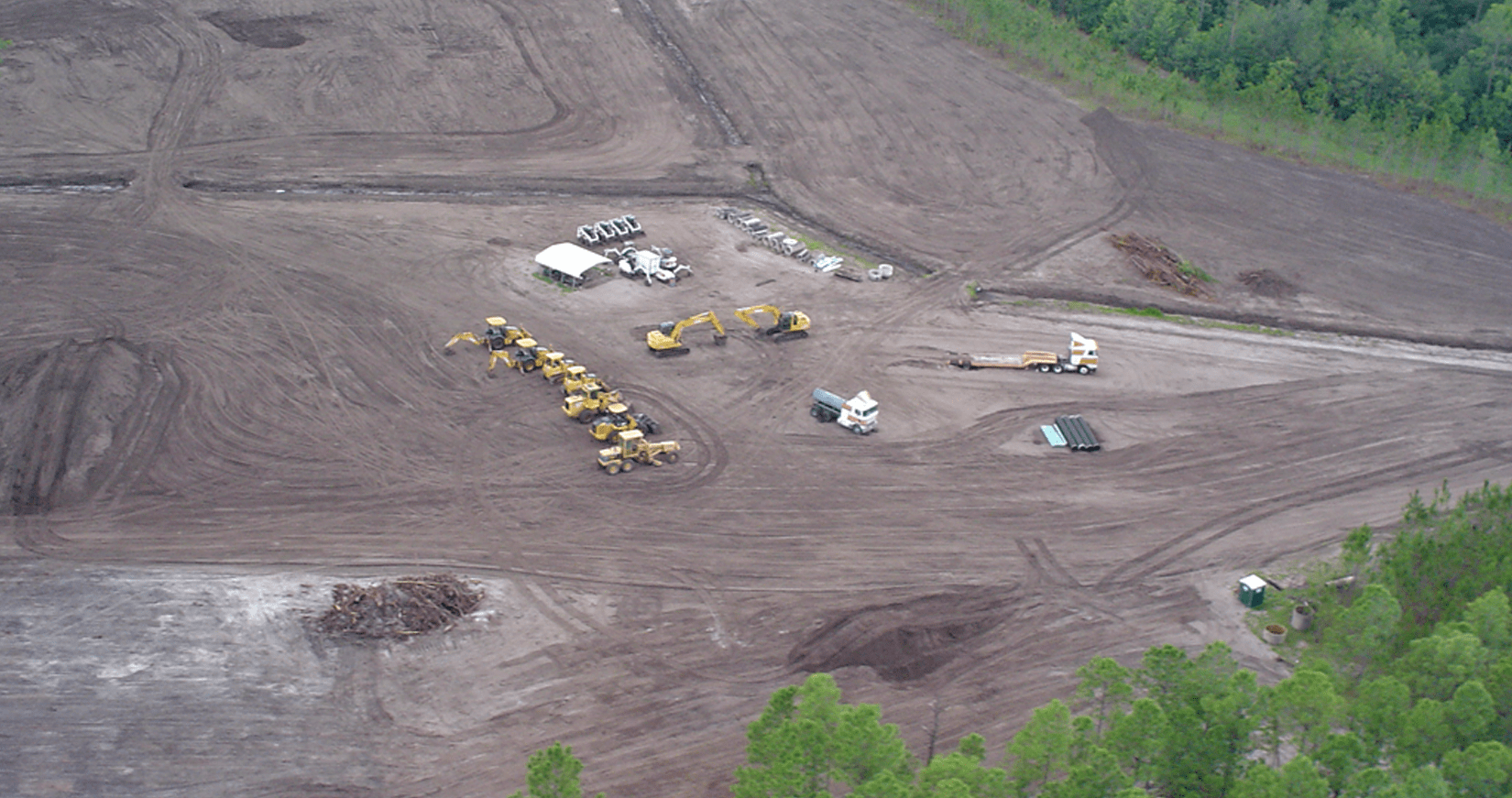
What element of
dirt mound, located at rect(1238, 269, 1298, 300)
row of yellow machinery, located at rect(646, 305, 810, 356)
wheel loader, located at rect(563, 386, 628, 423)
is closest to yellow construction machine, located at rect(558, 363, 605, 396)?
wheel loader, located at rect(563, 386, 628, 423)

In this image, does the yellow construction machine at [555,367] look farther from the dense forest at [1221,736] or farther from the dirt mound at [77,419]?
the dense forest at [1221,736]

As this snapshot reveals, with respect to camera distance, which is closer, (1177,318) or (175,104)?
(1177,318)

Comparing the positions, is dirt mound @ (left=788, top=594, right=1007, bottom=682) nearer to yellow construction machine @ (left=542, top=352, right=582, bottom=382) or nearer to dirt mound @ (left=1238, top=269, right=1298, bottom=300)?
yellow construction machine @ (left=542, top=352, right=582, bottom=382)

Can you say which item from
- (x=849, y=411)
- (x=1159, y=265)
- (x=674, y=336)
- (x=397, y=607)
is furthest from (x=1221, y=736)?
(x=1159, y=265)

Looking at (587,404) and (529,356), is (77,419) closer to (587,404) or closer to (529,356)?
(529,356)

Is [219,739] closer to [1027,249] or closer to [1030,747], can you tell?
[1030,747]

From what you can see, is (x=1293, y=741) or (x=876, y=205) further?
(x=876, y=205)

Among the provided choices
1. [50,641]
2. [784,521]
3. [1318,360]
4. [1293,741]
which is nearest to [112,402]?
[50,641]
